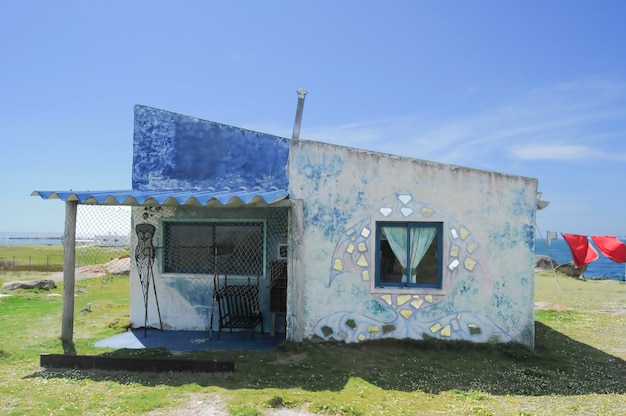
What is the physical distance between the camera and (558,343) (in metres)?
8.92

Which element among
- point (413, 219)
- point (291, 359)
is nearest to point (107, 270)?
point (291, 359)

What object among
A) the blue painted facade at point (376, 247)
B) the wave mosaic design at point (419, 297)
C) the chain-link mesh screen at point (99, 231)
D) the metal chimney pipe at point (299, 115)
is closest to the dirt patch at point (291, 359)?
the blue painted facade at point (376, 247)

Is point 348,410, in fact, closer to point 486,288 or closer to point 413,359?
point 413,359

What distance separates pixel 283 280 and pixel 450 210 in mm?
3266

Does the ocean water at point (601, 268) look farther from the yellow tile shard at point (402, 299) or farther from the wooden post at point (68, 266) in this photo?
the wooden post at point (68, 266)

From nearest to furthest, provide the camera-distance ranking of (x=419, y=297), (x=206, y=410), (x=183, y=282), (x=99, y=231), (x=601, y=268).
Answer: (x=206, y=410) → (x=419, y=297) → (x=99, y=231) → (x=183, y=282) → (x=601, y=268)

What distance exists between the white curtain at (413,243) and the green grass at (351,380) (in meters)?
1.30

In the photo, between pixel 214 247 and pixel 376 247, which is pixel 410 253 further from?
pixel 214 247

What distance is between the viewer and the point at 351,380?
6.42 metres

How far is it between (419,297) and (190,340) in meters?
4.14

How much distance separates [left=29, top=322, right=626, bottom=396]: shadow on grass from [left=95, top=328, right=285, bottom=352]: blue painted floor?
453mm

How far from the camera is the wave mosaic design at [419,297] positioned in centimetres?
791

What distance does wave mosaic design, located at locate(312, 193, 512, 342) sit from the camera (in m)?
7.91

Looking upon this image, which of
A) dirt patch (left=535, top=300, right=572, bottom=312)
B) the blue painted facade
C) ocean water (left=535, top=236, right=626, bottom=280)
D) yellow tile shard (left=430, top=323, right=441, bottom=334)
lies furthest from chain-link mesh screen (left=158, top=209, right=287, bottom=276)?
dirt patch (left=535, top=300, right=572, bottom=312)
